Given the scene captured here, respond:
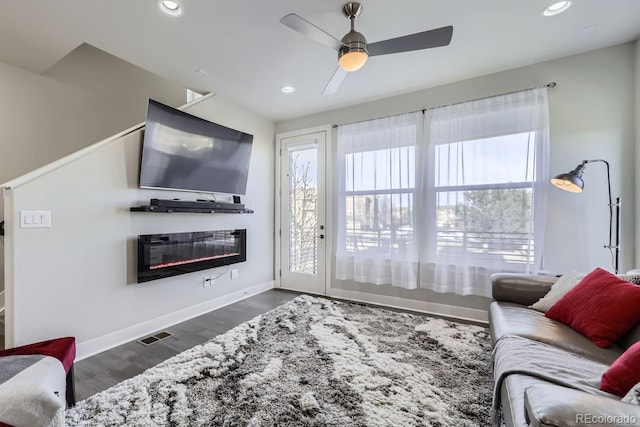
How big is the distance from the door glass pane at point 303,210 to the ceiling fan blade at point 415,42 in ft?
7.46

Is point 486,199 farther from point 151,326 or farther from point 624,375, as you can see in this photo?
point 151,326

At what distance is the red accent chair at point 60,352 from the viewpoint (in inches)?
59.3


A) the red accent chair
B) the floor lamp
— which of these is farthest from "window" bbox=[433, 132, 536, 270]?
the red accent chair

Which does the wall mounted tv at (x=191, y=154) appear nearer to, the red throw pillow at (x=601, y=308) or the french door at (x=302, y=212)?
the french door at (x=302, y=212)

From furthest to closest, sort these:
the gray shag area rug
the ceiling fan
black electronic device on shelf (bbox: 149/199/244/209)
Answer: black electronic device on shelf (bbox: 149/199/244/209), the ceiling fan, the gray shag area rug

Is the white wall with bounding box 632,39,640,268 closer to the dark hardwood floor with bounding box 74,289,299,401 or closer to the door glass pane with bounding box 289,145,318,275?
the door glass pane with bounding box 289,145,318,275

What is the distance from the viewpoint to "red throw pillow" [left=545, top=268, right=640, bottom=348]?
1.47 metres

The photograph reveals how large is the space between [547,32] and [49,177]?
4.15 metres

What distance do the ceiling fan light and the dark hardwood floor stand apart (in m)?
2.62

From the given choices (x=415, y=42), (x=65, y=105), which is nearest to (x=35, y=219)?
(x=65, y=105)

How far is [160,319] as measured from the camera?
287 cm

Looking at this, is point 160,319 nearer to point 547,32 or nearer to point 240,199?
point 240,199

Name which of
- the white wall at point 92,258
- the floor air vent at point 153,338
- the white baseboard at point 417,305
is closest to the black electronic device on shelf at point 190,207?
the white wall at point 92,258

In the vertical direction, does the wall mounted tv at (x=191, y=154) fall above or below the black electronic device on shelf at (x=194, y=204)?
above
